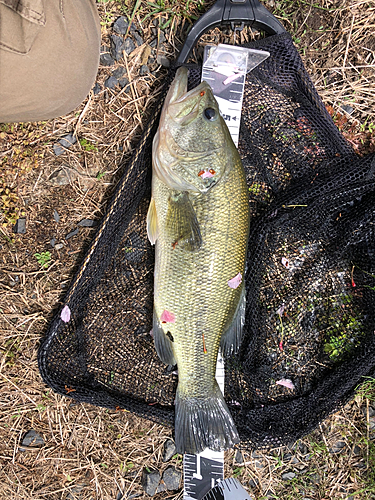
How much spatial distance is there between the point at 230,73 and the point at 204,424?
2274 mm

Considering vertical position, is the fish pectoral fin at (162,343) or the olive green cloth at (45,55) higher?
the olive green cloth at (45,55)

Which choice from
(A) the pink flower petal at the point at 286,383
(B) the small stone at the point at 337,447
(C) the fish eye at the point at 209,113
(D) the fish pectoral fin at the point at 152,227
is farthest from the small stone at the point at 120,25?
(B) the small stone at the point at 337,447

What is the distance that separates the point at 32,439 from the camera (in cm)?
260

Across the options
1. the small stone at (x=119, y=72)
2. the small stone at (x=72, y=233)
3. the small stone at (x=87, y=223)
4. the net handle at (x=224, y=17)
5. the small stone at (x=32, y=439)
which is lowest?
the small stone at (x=32, y=439)

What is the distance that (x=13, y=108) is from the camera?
1.98 metres

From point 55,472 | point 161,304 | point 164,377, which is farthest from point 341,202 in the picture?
point 55,472

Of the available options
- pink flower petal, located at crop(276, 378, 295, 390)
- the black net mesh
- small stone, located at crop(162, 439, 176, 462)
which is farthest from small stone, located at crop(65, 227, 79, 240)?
pink flower petal, located at crop(276, 378, 295, 390)

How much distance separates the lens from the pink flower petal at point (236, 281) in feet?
6.98

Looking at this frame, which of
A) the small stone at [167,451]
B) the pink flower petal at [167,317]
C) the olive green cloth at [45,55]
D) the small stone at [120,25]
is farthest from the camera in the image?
the small stone at [167,451]

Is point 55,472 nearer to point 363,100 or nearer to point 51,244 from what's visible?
point 51,244

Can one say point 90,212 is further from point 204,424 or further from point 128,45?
point 204,424

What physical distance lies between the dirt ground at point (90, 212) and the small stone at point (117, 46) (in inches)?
1.8

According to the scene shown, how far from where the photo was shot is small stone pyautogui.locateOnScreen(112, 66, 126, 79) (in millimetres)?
2514

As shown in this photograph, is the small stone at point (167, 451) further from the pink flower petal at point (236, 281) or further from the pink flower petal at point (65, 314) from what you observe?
the pink flower petal at point (236, 281)
